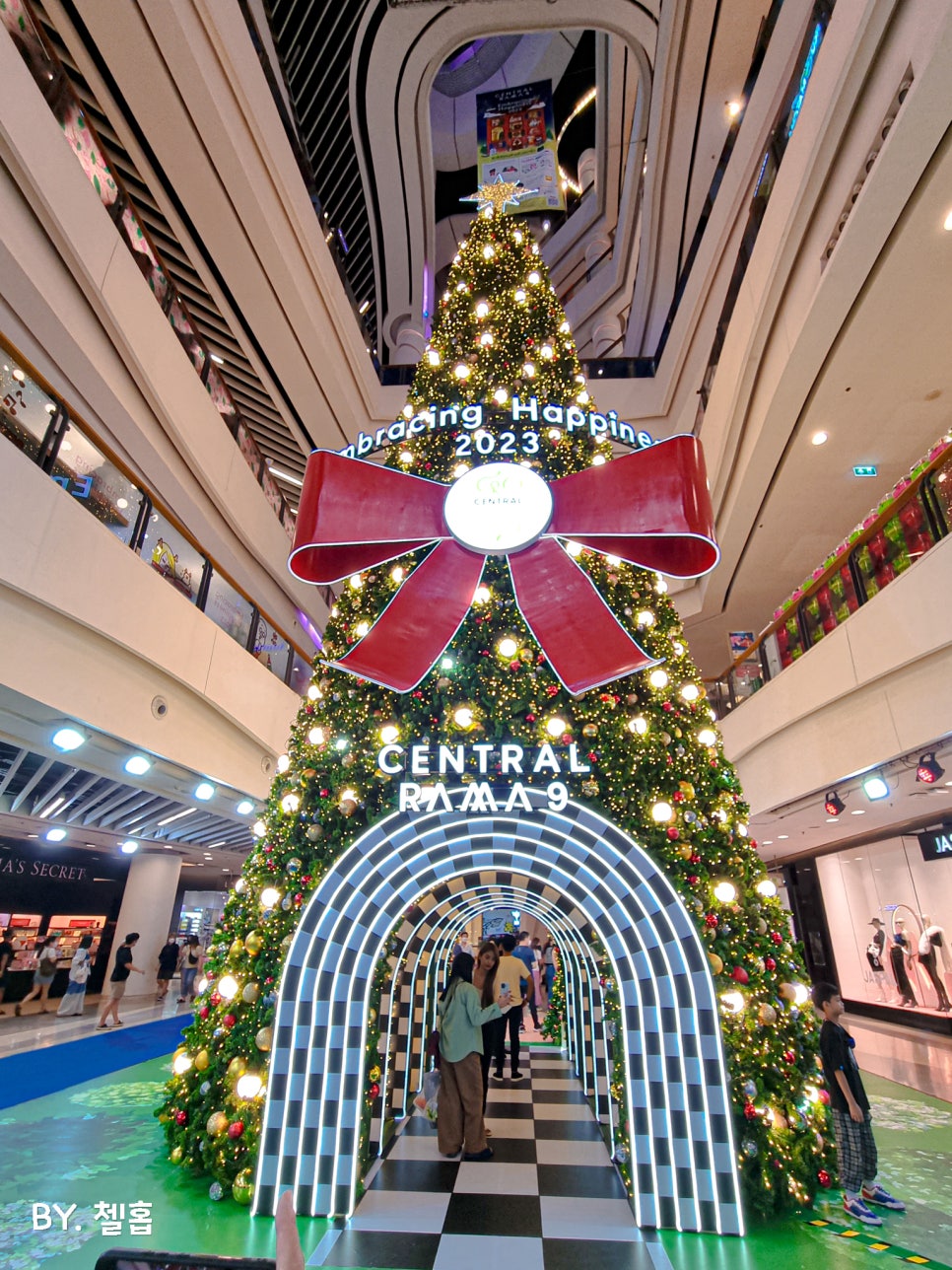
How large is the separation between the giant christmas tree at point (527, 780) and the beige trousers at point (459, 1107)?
816mm

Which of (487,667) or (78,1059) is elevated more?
(487,667)

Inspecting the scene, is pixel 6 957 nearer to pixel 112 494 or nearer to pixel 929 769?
pixel 112 494

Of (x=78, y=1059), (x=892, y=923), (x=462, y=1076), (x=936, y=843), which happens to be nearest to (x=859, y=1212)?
(x=462, y=1076)

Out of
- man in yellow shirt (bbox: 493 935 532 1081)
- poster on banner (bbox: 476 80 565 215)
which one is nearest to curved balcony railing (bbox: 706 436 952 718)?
man in yellow shirt (bbox: 493 935 532 1081)

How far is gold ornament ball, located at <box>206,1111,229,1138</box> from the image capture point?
3.02 m

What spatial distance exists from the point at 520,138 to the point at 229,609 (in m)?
11.4

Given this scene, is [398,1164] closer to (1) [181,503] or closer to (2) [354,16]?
(1) [181,503]

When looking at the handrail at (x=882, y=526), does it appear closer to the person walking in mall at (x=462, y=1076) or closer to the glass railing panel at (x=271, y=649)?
the person walking in mall at (x=462, y=1076)

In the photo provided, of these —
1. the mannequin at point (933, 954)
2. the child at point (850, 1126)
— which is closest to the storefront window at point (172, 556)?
the child at point (850, 1126)

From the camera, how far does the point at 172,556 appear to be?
19.9 ft

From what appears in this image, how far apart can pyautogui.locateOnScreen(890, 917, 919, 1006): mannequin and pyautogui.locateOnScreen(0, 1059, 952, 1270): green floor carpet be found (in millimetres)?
5617

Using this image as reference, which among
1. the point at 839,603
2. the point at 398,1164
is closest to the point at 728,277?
the point at 839,603

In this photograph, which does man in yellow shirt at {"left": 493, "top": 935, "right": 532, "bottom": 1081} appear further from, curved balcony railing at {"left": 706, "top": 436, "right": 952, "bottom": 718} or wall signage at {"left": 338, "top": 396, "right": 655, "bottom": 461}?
curved balcony railing at {"left": 706, "top": 436, "right": 952, "bottom": 718}

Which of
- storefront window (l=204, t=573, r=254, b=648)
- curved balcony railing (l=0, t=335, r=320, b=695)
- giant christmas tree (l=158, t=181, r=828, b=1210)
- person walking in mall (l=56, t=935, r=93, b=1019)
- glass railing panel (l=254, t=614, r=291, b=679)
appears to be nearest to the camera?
giant christmas tree (l=158, t=181, r=828, b=1210)
